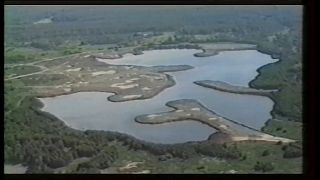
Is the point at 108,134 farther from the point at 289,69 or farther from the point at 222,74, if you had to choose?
the point at 289,69

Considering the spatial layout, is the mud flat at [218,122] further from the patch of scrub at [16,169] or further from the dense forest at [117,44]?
the patch of scrub at [16,169]

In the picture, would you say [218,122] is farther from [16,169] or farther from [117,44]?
[16,169]

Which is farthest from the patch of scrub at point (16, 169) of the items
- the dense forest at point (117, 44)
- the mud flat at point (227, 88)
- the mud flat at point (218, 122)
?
the mud flat at point (227, 88)

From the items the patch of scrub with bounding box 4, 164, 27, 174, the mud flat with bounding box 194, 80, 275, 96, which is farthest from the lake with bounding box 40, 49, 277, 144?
the patch of scrub with bounding box 4, 164, 27, 174

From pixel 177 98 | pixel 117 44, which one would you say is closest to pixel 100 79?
pixel 117 44

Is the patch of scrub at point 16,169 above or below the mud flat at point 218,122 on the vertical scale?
below

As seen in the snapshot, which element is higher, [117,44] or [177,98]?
[117,44]
